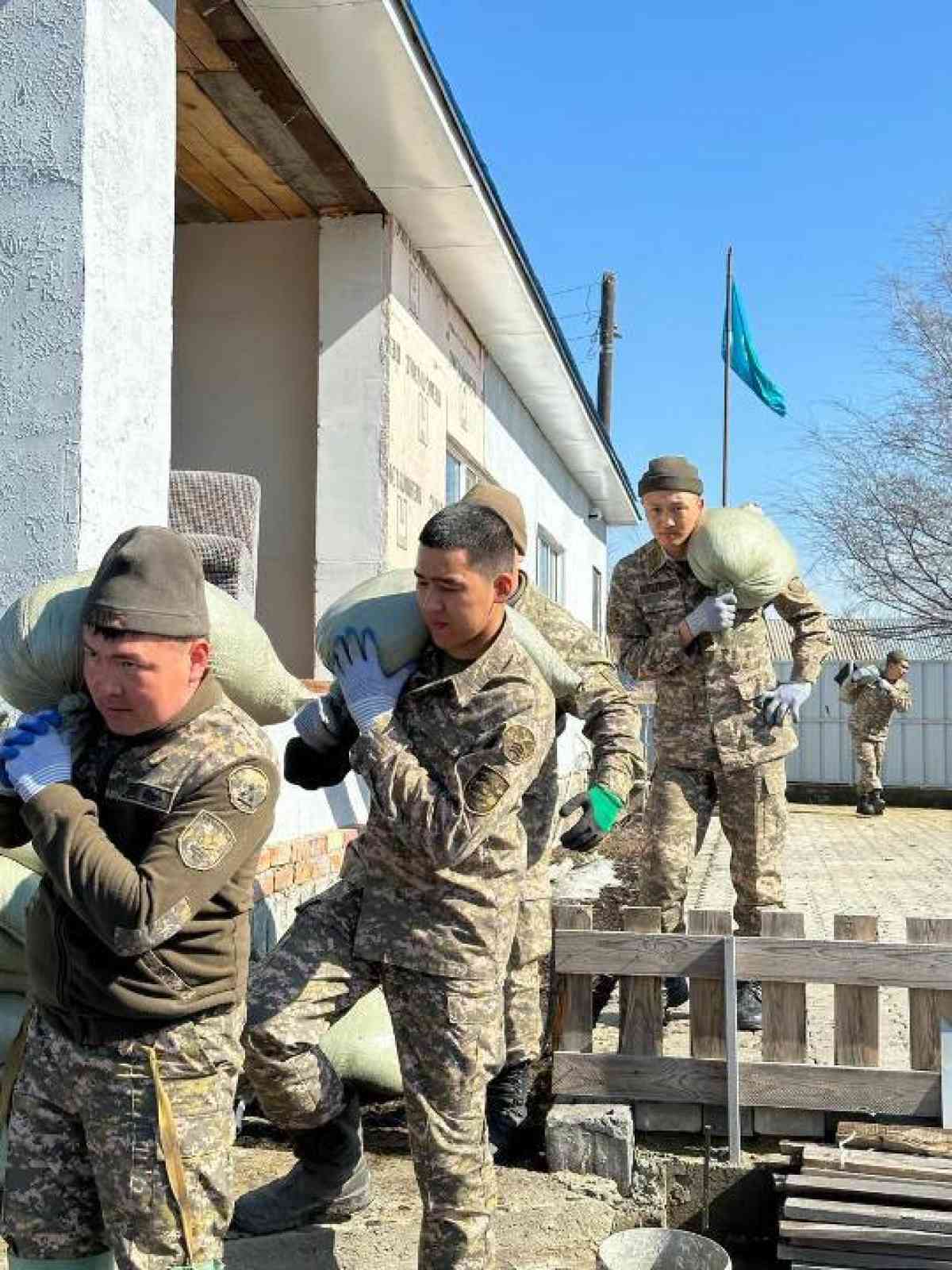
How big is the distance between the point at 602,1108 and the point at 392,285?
16.6 ft

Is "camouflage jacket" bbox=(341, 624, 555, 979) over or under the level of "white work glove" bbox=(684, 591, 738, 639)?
under

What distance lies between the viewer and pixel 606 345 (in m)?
27.7

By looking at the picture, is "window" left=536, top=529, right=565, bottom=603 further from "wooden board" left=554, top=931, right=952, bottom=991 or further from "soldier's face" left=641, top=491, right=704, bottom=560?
"wooden board" left=554, top=931, right=952, bottom=991

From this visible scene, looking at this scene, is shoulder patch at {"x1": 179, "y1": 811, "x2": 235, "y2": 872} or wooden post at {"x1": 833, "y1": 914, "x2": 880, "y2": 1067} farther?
wooden post at {"x1": 833, "y1": 914, "x2": 880, "y2": 1067}

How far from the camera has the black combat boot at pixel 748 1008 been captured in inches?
189

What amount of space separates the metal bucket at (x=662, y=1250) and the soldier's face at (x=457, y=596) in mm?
1336

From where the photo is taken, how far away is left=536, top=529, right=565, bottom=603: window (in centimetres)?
1460

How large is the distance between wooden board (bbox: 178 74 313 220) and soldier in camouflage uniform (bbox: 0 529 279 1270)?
4.79 m

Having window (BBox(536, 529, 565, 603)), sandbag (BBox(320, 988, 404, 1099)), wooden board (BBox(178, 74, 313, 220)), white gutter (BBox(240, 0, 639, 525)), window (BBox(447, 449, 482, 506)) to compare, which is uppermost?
wooden board (BBox(178, 74, 313, 220))

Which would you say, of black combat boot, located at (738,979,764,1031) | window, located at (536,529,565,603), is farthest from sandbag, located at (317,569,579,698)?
window, located at (536,529,565,603)

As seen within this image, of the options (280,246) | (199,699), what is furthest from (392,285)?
(199,699)

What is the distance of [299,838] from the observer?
17.1 ft

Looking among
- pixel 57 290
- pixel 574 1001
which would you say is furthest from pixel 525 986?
pixel 57 290

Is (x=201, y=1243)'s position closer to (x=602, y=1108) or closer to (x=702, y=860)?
(x=602, y=1108)
